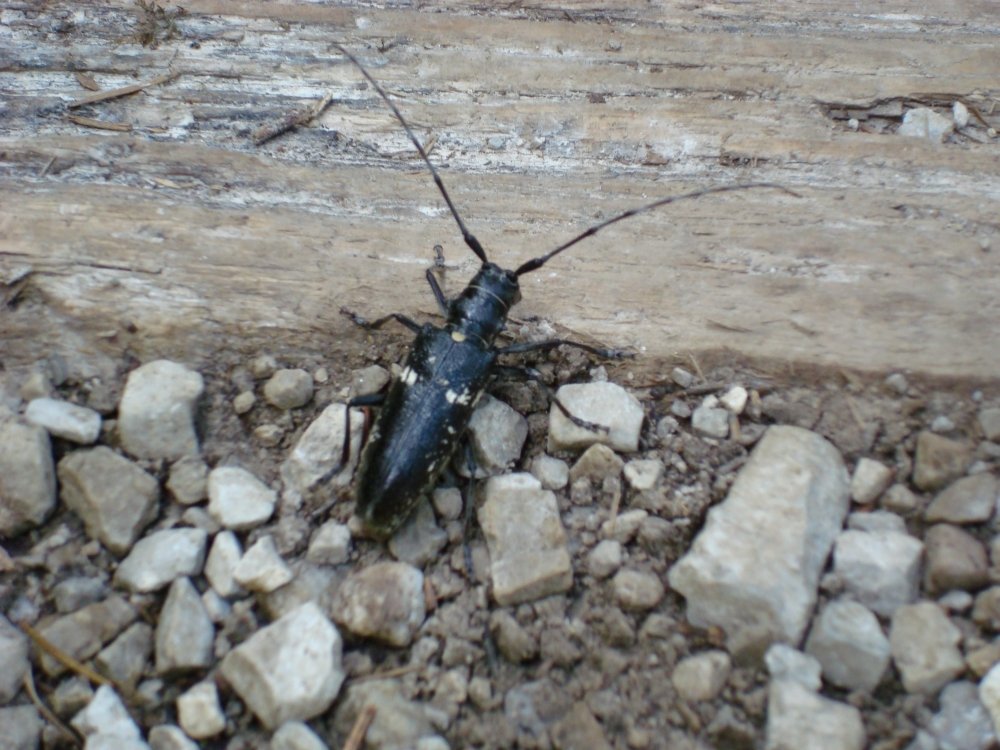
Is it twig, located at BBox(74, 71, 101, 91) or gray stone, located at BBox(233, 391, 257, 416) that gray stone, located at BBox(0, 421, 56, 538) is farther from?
twig, located at BBox(74, 71, 101, 91)

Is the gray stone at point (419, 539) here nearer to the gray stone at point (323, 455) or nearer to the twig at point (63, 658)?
the gray stone at point (323, 455)

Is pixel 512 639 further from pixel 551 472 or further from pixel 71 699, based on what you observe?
pixel 71 699

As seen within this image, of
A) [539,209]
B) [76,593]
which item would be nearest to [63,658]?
[76,593]

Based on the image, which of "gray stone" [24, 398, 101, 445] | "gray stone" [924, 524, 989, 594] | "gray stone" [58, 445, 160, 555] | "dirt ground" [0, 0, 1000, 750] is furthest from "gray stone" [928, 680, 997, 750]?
"gray stone" [24, 398, 101, 445]

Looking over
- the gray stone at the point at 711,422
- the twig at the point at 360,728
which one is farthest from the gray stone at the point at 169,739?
the gray stone at the point at 711,422

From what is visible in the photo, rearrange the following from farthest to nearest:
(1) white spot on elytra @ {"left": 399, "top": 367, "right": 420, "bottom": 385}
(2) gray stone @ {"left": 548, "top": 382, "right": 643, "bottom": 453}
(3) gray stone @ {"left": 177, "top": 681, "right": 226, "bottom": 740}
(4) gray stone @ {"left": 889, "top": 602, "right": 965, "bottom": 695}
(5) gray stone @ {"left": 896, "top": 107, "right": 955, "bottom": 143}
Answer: (5) gray stone @ {"left": 896, "top": 107, "right": 955, "bottom": 143} < (1) white spot on elytra @ {"left": 399, "top": 367, "right": 420, "bottom": 385} < (2) gray stone @ {"left": 548, "top": 382, "right": 643, "bottom": 453} < (3) gray stone @ {"left": 177, "top": 681, "right": 226, "bottom": 740} < (4) gray stone @ {"left": 889, "top": 602, "right": 965, "bottom": 695}

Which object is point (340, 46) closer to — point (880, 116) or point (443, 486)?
point (443, 486)
